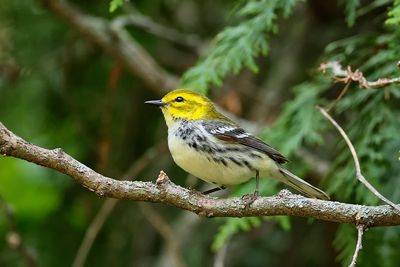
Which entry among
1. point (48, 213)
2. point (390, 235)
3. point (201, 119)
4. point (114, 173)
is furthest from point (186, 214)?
point (390, 235)

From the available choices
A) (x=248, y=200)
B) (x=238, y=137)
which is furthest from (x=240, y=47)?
(x=248, y=200)

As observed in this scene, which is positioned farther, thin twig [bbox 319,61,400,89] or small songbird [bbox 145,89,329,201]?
small songbird [bbox 145,89,329,201]

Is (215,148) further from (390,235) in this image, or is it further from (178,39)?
(178,39)

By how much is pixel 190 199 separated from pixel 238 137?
1101 mm

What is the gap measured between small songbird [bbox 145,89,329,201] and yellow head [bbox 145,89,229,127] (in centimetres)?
10

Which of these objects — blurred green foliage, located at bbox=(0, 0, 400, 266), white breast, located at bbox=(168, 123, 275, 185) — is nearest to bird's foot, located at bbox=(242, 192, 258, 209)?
white breast, located at bbox=(168, 123, 275, 185)

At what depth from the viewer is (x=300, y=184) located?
356 cm

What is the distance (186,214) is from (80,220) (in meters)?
0.80

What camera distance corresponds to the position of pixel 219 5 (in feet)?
19.1

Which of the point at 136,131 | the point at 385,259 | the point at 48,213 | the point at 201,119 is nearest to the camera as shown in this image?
the point at 385,259

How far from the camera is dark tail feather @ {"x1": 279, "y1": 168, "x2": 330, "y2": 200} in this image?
345 cm

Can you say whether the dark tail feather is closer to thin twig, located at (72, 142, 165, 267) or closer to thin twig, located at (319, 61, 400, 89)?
thin twig, located at (319, 61, 400, 89)

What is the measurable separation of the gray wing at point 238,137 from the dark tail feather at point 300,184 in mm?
72

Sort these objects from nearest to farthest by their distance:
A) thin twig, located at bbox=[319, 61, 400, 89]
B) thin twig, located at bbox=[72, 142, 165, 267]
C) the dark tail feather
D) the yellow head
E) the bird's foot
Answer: the bird's foot, thin twig, located at bbox=[319, 61, 400, 89], the dark tail feather, the yellow head, thin twig, located at bbox=[72, 142, 165, 267]
